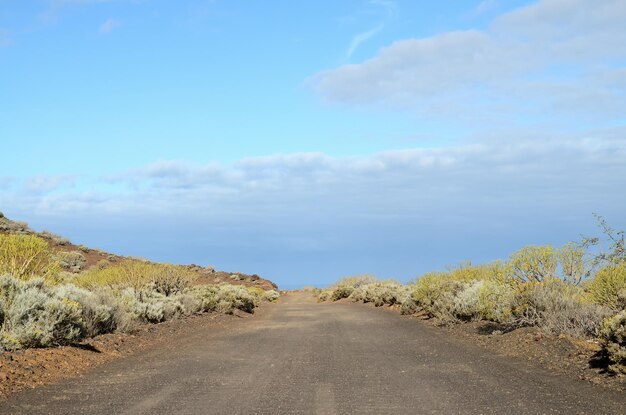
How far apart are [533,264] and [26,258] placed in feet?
53.4

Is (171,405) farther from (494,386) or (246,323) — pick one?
(246,323)

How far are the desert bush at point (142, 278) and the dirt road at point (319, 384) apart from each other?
1073 centimetres

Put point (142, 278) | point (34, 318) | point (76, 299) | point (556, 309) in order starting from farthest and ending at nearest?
point (142, 278)
point (76, 299)
point (556, 309)
point (34, 318)

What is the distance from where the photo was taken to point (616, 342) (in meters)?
9.69

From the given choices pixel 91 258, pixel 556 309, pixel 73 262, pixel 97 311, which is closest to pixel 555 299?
pixel 556 309

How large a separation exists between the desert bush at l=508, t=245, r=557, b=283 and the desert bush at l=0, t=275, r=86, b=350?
39.1 feet

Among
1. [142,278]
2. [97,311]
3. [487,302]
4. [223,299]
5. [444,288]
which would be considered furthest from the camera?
[223,299]

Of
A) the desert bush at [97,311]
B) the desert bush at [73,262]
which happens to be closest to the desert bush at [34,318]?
the desert bush at [97,311]

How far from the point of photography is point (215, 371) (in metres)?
10.9

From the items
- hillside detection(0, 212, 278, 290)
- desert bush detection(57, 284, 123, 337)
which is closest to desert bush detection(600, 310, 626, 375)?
desert bush detection(57, 284, 123, 337)

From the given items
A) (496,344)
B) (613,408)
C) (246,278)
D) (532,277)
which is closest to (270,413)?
(613,408)

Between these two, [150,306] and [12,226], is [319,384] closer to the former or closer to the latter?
[150,306]

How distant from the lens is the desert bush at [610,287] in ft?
39.8

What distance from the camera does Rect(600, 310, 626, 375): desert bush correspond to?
364 inches
